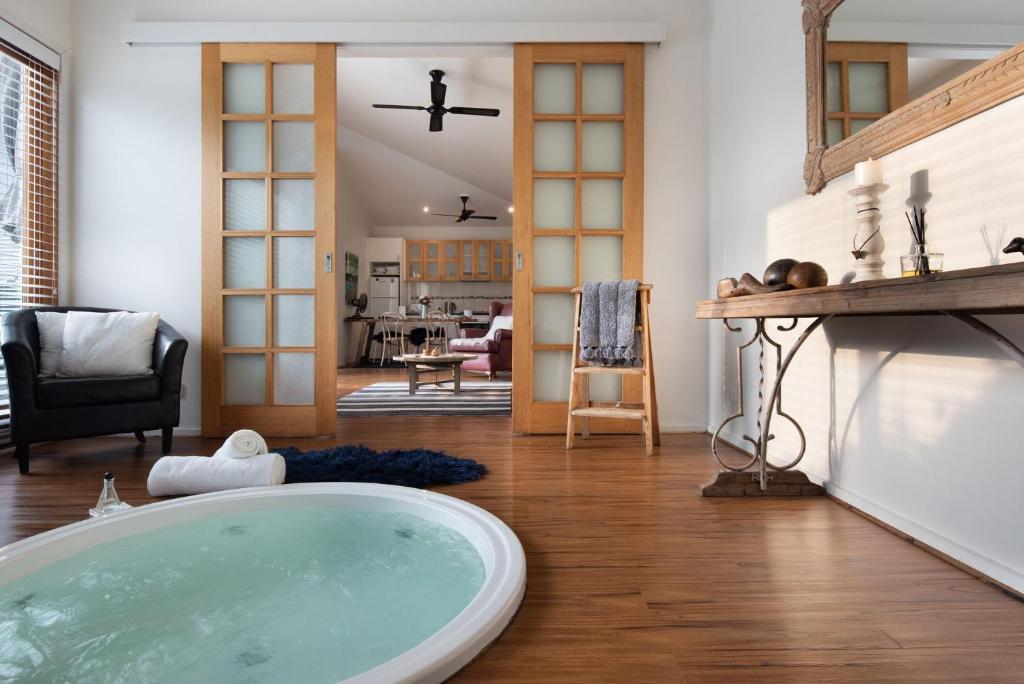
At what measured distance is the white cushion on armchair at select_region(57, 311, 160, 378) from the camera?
2.85 m

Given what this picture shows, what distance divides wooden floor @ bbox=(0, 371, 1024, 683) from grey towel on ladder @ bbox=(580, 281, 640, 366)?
0.70 metres

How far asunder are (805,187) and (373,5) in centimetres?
269

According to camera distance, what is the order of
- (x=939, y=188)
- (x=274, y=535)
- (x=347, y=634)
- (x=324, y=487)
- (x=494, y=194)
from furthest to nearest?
(x=494, y=194), (x=324, y=487), (x=274, y=535), (x=939, y=188), (x=347, y=634)

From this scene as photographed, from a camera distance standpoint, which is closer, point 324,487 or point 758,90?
point 324,487

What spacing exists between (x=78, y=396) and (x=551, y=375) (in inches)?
95.7

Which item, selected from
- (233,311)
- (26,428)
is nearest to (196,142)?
(233,311)

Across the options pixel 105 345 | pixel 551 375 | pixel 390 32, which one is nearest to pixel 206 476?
pixel 105 345

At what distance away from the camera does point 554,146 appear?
11.5ft

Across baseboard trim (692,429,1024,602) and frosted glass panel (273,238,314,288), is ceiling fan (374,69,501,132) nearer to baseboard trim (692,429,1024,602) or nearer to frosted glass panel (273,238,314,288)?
frosted glass panel (273,238,314,288)

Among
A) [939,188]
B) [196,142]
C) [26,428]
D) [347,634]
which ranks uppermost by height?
[196,142]

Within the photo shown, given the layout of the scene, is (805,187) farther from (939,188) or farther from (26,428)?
(26,428)

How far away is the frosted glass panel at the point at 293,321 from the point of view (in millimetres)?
3477

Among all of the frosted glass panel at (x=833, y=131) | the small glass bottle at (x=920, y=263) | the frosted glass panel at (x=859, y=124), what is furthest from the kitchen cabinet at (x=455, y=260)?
the small glass bottle at (x=920, y=263)

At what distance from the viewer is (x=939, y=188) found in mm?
1632
